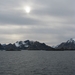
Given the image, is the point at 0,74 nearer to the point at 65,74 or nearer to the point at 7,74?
the point at 7,74

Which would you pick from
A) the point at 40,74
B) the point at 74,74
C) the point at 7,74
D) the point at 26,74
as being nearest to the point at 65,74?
the point at 74,74

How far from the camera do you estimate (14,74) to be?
216 ft

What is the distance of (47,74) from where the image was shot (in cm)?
6662

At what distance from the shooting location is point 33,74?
66.6m

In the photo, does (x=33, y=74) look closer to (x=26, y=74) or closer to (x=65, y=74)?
(x=26, y=74)

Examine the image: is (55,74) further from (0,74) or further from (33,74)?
(0,74)

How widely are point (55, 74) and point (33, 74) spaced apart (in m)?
7.07

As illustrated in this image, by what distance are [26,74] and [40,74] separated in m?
4.51

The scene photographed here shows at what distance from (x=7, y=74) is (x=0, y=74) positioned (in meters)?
2.32

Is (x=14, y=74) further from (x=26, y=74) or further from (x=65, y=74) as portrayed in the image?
(x=65, y=74)

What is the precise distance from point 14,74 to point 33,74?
6095 mm

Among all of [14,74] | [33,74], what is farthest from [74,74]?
[14,74]

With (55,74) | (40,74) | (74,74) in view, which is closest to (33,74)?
(40,74)

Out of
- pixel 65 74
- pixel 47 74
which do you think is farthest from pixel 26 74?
pixel 65 74
